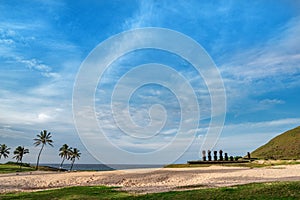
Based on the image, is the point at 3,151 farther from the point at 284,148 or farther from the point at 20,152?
the point at 284,148

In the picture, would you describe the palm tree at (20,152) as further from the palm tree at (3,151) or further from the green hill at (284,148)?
the green hill at (284,148)

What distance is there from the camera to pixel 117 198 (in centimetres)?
2092

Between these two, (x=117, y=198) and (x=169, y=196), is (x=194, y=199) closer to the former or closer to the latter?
(x=169, y=196)

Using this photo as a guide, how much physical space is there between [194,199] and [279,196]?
4643mm

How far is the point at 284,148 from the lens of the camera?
327 ft

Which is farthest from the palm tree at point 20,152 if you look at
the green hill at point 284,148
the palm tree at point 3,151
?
the green hill at point 284,148

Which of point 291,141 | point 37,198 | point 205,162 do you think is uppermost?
point 291,141

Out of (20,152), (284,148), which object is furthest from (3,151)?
(284,148)

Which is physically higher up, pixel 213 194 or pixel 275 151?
pixel 275 151

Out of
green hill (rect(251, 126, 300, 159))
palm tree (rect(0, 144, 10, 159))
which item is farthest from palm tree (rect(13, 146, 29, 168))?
green hill (rect(251, 126, 300, 159))

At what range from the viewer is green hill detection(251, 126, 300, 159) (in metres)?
89.9

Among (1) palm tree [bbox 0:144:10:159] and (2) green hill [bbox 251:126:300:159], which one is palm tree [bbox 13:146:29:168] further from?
(2) green hill [bbox 251:126:300:159]

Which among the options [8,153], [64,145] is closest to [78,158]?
[64,145]

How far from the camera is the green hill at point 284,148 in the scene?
→ 295 ft
